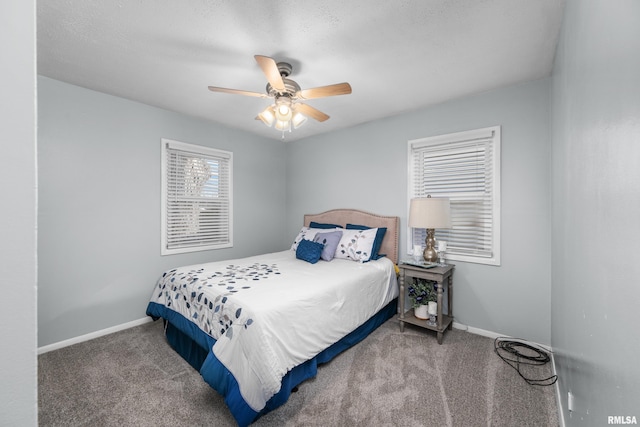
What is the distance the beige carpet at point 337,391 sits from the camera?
1.68m

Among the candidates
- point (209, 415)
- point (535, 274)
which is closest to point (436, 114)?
point (535, 274)

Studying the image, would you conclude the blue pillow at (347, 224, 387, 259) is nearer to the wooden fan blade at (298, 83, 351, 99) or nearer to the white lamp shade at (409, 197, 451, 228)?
the white lamp shade at (409, 197, 451, 228)

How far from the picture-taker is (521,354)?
237 cm

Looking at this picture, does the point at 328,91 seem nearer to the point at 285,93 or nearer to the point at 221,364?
the point at 285,93

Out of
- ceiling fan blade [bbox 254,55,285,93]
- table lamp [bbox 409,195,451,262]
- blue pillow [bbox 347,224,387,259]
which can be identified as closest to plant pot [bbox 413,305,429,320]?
blue pillow [bbox 347,224,387,259]

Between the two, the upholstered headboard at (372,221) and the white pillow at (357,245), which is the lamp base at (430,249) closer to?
the upholstered headboard at (372,221)

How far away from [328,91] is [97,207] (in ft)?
8.71

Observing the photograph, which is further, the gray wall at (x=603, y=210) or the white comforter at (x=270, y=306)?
the white comforter at (x=270, y=306)

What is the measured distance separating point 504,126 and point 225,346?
3.17 m

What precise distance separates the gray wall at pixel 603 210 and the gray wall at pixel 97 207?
3.69 m

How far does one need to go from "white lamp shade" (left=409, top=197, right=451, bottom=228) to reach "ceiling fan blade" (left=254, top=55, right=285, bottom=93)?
1790mm

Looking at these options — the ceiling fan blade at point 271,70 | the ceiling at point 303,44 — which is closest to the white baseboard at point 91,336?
the ceiling at point 303,44

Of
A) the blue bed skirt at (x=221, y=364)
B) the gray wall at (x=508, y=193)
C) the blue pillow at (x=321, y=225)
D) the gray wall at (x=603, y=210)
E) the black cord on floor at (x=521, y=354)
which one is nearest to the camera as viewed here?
the gray wall at (x=603, y=210)

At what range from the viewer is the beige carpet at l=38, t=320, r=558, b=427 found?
1.68m
